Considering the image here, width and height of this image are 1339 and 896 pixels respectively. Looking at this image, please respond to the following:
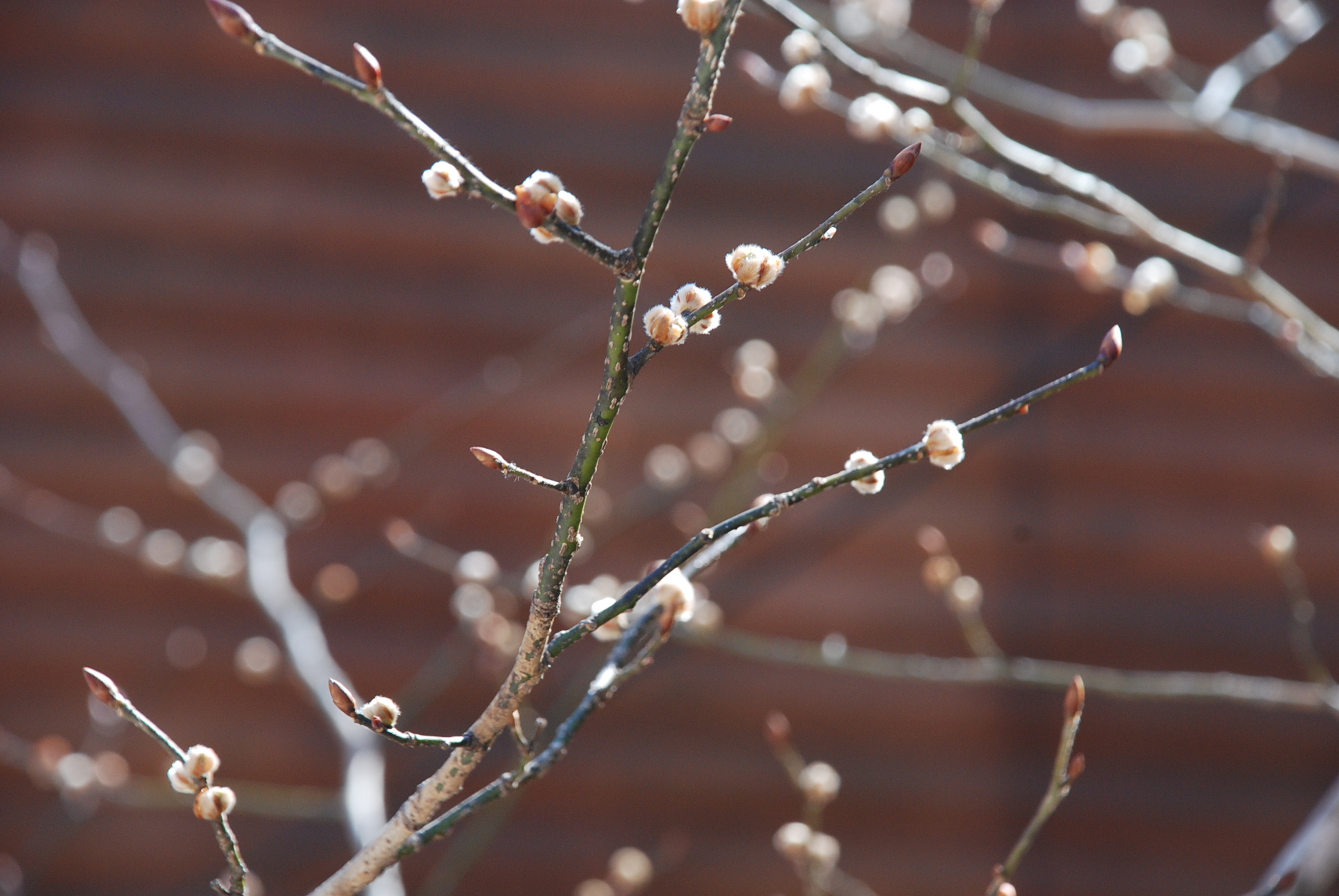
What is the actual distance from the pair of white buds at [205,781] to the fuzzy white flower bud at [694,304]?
1.02ft

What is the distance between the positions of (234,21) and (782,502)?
0.31m

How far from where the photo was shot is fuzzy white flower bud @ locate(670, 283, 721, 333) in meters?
0.45

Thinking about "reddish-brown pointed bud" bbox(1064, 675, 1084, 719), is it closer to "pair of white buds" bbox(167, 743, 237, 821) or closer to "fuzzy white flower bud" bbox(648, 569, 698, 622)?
"fuzzy white flower bud" bbox(648, 569, 698, 622)

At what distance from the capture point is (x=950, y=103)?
2.43 feet

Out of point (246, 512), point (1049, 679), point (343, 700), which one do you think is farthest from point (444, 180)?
point (246, 512)

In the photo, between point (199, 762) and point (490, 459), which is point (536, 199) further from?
point (199, 762)

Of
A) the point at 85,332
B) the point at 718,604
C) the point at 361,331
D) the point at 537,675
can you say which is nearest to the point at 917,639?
the point at 718,604

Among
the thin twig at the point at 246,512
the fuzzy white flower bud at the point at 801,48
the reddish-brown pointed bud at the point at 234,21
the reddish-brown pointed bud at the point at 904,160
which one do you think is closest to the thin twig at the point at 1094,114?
the fuzzy white flower bud at the point at 801,48

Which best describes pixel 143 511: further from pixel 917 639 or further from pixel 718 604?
pixel 917 639

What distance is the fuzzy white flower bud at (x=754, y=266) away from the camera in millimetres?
415

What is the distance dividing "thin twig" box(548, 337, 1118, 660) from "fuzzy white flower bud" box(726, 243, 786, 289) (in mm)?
96

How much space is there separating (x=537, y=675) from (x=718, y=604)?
116 cm

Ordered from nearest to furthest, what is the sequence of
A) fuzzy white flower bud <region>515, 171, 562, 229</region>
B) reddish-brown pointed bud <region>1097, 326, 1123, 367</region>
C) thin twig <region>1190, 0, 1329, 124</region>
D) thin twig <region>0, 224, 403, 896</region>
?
fuzzy white flower bud <region>515, 171, 562, 229</region>
reddish-brown pointed bud <region>1097, 326, 1123, 367</region>
thin twig <region>1190, 0, 1329, 124</region>
thin twig <region>0, 224, 403, 896</region>

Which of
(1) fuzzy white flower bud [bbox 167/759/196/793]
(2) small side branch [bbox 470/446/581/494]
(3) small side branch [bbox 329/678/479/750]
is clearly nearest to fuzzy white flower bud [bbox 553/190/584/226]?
(2) small side branch [bbox 470/446/581/494]
